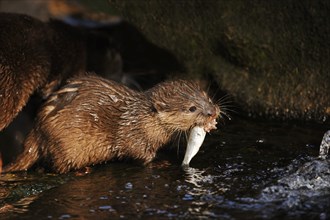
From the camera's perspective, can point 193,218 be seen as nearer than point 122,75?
Yes

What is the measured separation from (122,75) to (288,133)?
2184mm

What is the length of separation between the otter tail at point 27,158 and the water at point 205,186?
0.33 ft

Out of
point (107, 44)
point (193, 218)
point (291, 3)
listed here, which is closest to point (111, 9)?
point (107, 44)

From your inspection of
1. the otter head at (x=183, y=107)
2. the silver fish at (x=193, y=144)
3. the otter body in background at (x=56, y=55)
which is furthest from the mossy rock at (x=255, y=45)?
the silver fish at (x=193, y=144)

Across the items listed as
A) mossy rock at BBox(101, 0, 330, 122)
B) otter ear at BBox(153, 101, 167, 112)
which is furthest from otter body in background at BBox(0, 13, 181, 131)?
otter ear at BBox(153, 101, 167, 112)

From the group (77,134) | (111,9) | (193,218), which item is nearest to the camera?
(193,218)

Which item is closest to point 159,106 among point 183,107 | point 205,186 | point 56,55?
point 183,107

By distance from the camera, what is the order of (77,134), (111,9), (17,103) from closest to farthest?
(77,134)
(17,103)
(111,9)

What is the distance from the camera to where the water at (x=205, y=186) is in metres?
4.63

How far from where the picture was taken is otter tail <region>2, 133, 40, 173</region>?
5.98 metres

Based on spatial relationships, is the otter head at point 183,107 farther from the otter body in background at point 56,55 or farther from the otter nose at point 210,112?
the otter body in background at point 56,55

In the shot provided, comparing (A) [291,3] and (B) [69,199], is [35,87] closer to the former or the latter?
(B) [69,199]

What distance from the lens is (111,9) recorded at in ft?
24.2

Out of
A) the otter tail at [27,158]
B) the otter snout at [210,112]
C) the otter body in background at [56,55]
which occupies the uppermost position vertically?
the otter body in background at [56,55]
